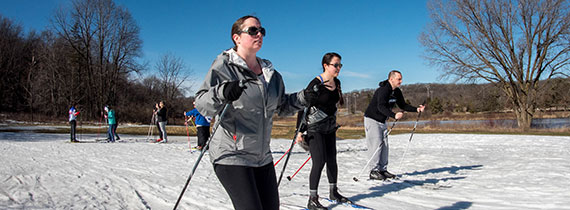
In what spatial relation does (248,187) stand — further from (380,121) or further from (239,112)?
(380,121)

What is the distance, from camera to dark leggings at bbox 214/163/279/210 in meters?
1.99

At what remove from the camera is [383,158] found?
641cm

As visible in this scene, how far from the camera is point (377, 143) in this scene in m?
6.26

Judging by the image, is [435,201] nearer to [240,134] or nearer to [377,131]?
[377,131]

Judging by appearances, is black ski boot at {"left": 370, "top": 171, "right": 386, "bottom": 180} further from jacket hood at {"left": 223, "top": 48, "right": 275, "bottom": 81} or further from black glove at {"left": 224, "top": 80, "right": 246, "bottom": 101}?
black glove at {"left": 224, "top": 80, "right": 246, "bottom": 101}

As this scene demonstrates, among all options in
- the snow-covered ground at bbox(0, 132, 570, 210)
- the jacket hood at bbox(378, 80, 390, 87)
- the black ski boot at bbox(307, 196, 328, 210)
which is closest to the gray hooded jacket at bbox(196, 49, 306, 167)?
the black ski boot at bbox(307, 196, 328, 210)

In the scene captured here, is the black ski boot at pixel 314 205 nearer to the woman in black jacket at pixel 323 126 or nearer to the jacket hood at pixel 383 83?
the woman in black jacket at pixel 323 126

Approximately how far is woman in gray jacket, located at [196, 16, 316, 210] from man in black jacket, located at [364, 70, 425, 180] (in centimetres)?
407

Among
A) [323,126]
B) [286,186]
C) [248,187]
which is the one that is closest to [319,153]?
[323,126]

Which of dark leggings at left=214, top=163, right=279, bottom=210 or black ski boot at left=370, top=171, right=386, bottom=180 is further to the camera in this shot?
black ski boot at left=370, top=171, right=386, bottom=180

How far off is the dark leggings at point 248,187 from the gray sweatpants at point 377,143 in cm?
432

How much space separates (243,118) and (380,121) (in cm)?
463

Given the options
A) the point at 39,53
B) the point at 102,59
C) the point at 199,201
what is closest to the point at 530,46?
the point at 199,201

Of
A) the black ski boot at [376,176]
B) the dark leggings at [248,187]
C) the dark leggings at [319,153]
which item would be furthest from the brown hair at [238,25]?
the black ski boot at [376,176]
